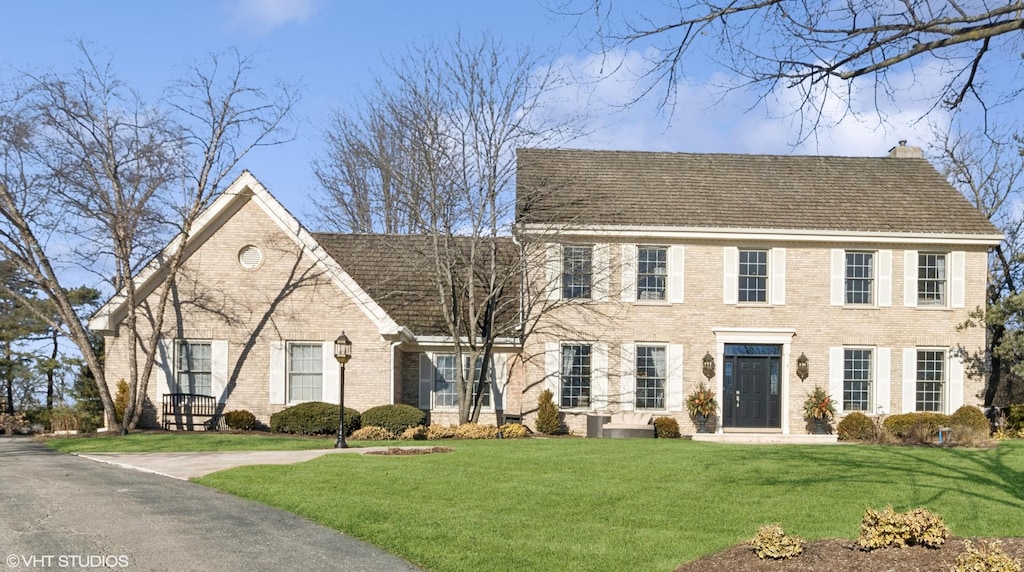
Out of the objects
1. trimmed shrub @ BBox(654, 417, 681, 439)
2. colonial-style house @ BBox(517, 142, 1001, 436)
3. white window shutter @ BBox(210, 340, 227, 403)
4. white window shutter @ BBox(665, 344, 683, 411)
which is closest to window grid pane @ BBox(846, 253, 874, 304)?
colonial-style house @ BBox(517, 142, 1001, 436)

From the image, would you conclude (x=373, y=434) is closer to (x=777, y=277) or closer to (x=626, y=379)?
(x=626, y=379)

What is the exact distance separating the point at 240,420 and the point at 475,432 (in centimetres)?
635

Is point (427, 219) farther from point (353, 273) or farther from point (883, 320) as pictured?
point (883, 320)

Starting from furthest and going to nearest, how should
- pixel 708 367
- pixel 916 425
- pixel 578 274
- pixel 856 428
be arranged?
pixel 708 367, pixel 578 274, pixel 856 428, pixel 916 425

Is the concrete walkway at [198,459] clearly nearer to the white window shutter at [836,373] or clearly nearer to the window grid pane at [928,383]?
the white window shutter at [836,373]

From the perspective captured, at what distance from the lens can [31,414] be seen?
3050 centimetres

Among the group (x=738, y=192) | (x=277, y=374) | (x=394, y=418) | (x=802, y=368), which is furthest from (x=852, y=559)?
(x=738, y=192)

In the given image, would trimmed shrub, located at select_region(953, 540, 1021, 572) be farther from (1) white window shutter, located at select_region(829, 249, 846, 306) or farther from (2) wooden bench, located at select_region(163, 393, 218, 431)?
(2) wooden bench, located at select_region(163, 393, 218, 431)

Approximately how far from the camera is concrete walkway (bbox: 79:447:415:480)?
1683cm

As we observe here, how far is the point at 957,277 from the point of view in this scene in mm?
28156

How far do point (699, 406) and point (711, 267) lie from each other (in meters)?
3.89

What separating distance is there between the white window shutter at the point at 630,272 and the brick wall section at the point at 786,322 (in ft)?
0.64

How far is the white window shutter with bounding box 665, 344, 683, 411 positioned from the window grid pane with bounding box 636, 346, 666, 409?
0.62 feet

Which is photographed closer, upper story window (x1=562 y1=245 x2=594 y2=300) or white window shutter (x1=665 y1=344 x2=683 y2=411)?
upper story window (x1=562 y1=245 x2=594 y2=300)
